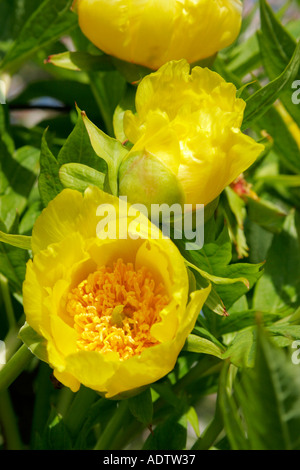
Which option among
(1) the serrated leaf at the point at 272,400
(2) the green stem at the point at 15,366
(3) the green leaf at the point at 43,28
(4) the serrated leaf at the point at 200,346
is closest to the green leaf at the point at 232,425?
(1) the serrated leaf at the point at 272,400

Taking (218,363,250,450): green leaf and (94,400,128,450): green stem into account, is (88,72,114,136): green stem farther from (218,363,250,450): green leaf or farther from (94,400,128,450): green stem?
(218,363,250,450): green leaf

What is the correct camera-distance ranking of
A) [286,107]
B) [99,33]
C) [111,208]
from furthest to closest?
[286,107]
[99,33]
[111,208]

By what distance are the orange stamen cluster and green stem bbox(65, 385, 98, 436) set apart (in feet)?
0.43

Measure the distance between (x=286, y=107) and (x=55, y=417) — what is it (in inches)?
18.1

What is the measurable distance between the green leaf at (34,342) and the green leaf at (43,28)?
0.44 m

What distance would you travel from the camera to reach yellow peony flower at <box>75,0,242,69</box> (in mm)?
652

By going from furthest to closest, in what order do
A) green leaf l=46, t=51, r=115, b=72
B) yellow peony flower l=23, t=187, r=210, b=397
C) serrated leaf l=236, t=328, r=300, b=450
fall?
green leaf l=46, t=51, r=115, b=72 → yellow peony flower l=23, t=187, r=210, b=397 → serrated leaf l=236, t=328, r=300, b=450

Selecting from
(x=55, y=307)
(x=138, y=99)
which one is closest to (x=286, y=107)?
(x=138, y=99)

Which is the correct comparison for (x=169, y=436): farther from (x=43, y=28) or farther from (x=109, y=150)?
(x=43, y=28)

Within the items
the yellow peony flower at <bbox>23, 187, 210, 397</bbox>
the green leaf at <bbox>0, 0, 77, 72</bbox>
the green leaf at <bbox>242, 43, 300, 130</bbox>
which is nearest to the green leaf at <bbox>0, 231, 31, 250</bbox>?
the yellow peony flower at <bbox>23, 187, 210, 397</bbox>

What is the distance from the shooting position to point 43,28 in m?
0.84

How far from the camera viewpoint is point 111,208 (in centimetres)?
54

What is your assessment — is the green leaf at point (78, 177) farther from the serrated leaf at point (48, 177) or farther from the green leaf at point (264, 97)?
the green leaf at point (264, 97)

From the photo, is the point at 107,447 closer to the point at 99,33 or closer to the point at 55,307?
the point at 55,307
